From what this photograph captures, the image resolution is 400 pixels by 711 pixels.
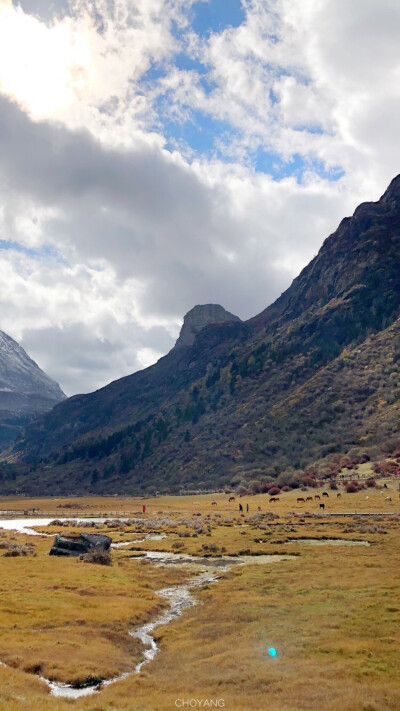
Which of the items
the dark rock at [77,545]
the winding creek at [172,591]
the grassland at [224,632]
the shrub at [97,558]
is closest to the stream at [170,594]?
the winding creek at [172,591]

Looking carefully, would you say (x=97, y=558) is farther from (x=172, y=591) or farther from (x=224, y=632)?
(x=224, y=632)

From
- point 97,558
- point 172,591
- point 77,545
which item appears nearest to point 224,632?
point 172,591

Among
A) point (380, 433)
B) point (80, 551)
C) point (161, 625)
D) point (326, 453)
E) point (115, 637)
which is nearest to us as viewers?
point (115, 637)

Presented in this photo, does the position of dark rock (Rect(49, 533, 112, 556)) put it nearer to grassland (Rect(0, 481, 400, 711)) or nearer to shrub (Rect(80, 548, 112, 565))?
shrub (Rect(80, 548, 112, 565))

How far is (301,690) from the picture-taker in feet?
61.3

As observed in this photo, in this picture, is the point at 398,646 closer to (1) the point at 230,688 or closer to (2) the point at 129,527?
(1) the point at 230,688

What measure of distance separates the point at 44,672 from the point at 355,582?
81.5ft

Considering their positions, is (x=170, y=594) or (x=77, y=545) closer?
(x=170, y=594)

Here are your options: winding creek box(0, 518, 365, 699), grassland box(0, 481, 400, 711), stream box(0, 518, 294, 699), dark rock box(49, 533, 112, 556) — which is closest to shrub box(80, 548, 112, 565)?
grassland box(0, 481, 400, 711)

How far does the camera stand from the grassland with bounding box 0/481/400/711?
19.0 m

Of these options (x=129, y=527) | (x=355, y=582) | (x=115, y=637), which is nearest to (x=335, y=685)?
(x=115, y=637)

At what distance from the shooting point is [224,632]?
28719mm

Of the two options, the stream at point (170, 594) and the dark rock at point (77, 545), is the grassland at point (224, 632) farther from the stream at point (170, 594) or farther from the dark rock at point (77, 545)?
the dark rock at point (77, 545)

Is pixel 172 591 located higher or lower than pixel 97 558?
lower
